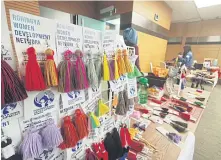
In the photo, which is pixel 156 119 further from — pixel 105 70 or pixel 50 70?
pixel 50 70

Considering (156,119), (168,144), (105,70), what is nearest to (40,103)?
(105,70)

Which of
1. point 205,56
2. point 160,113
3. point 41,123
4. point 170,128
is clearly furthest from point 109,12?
point 205,56

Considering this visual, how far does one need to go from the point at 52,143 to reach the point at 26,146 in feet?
0.28

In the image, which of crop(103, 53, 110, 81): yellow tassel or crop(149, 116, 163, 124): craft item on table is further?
crop(149, 116, 163, 124): craft item on table

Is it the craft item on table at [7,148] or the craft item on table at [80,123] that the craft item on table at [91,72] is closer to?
the craft item on table at [80,123]

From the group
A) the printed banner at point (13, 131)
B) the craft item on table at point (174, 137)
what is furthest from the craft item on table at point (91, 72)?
the craft item on table at point (174, 137)

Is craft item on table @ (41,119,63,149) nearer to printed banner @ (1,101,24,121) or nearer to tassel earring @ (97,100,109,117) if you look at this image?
printed banner @ (1,101,24,121)

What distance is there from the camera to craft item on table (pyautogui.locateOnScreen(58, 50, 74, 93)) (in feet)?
1.62

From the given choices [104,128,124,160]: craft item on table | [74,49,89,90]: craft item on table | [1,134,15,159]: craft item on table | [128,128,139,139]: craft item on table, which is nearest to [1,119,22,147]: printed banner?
[1,134,15,159]: craft item on table

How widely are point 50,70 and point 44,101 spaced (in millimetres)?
134

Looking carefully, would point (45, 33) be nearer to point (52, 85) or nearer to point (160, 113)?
point (52, 85)

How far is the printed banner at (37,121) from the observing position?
0.45 m

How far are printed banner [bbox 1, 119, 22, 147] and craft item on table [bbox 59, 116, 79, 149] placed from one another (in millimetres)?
159

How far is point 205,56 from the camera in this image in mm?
5508
